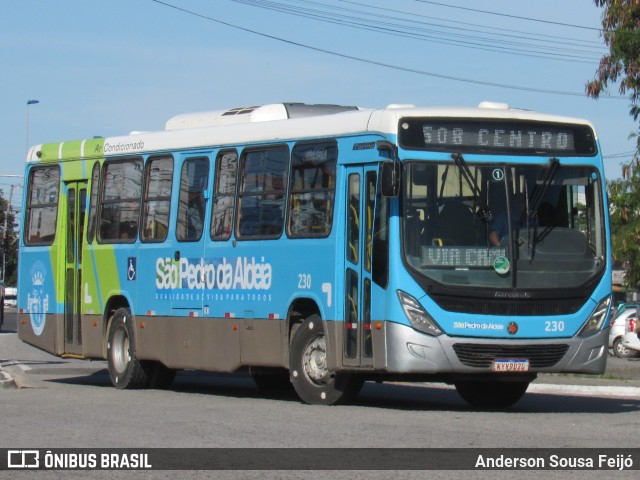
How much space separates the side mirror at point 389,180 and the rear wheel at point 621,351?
79.1ft

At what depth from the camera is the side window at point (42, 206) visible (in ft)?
70.9

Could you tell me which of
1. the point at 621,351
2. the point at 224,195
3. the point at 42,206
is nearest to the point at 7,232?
the point at 621,351

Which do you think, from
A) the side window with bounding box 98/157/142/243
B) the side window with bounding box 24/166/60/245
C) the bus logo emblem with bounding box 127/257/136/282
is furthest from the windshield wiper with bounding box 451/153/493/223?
the side window with bounding box 24/166/60/245

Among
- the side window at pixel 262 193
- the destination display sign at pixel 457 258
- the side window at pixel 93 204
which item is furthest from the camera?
the side window at pixel 93 204

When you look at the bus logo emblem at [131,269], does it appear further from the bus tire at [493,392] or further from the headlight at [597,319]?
the headlight at [597,319]

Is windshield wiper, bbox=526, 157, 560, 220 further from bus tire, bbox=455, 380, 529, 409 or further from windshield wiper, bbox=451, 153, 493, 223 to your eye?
bus tire, bbox=455, 380, 529, 409

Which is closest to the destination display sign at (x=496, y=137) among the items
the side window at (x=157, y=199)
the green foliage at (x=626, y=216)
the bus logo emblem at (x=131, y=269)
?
the side window at (x=157, y=199)

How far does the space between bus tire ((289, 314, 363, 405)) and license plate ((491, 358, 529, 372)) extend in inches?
71.0

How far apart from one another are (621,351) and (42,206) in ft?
69.0

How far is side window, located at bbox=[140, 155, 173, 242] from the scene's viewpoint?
62.8 ft

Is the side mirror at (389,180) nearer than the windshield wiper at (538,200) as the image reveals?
Yes

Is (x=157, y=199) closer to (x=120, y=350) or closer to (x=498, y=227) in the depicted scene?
(x=120, y=350)

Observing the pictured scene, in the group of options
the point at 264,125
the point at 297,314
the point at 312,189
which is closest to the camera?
the point at 312,189

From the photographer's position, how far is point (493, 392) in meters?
17.1
